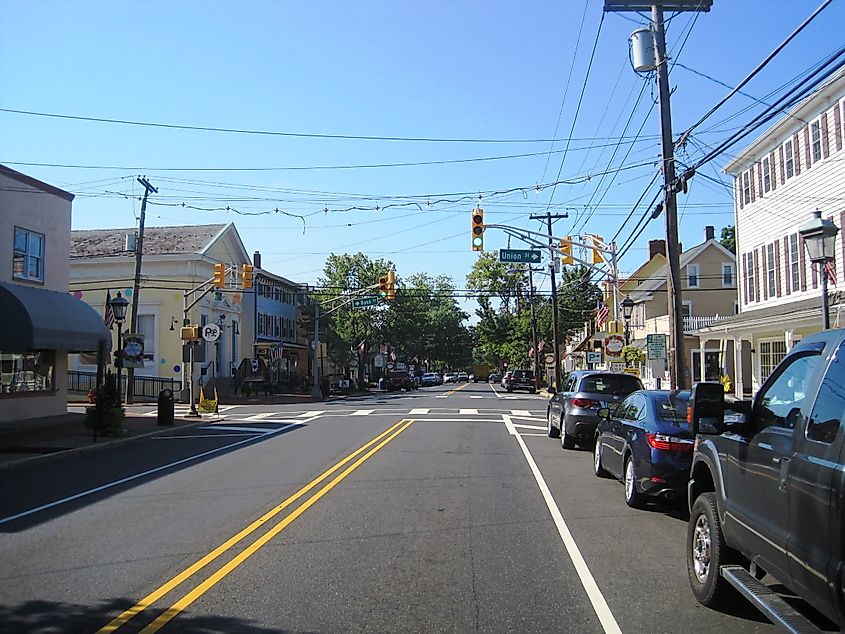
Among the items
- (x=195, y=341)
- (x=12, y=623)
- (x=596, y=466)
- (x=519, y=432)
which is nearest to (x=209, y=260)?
(x=195, y=341)

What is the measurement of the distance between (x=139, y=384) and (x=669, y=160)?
113 ft

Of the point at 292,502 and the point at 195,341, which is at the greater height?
the point at 195,341

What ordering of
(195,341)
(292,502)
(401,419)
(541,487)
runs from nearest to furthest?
1. (292,502)
2. (541,487)
3. (401,419)
4. (195,341)

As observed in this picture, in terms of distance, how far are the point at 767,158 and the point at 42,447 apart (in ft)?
80.4

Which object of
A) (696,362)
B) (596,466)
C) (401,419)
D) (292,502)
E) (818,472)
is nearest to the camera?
(818,472)

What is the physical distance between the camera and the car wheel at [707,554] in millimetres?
5746

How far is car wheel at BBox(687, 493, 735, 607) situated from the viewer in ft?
18.9

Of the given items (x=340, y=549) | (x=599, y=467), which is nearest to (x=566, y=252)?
(x=599, y=467)

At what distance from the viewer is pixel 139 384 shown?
4309 cm

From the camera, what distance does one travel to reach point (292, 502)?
10.4 m

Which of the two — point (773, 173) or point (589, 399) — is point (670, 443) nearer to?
point (589, 399)

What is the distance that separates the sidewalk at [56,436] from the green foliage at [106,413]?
278 mm

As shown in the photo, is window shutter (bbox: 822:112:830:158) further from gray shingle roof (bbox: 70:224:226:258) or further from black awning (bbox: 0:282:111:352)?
gray shingle roof (bbox: 70:224:226:258)

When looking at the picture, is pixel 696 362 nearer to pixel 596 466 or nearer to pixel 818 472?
pixel 596 466
